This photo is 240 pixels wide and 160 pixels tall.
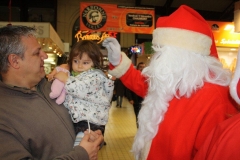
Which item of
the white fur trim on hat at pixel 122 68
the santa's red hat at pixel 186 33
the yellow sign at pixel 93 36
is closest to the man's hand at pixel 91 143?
the white fur trim on hat at pixel 122 68

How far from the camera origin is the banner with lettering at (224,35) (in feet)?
24.6

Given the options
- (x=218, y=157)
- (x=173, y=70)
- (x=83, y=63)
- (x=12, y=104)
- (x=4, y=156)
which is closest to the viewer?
(x=218, y=157)

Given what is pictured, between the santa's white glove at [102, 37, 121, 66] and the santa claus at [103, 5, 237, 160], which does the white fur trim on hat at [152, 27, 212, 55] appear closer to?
the santa claus at [103, 5, 237, 160]

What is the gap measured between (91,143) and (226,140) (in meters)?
0.85

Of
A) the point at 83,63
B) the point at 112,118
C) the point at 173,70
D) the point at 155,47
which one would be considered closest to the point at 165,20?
the point at 155,47

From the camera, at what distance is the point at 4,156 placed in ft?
3.98

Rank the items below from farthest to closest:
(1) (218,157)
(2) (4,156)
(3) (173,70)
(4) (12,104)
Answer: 1. (3) (173,70)
2. (4) (12,104)
3. (2) (4,156)
4. (1) (218,157)

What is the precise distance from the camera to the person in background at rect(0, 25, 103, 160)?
1.36 m

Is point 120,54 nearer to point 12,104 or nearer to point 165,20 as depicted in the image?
point 165,20

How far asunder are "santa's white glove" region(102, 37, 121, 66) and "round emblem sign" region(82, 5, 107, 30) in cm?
614

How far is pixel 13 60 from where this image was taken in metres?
1.51

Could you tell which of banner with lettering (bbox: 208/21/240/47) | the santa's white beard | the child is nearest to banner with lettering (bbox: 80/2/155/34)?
banner with lettering (bbox: 208/21/240/47)

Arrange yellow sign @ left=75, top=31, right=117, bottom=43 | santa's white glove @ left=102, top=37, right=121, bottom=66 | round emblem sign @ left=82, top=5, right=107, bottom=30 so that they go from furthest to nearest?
1. yellow sign @ left=75, top=31, right=117, bottom=43
2. round emblem sign @ left=82, top=5, right=107, bottom=30
3. santa's white glove @ left=102, top=37, right=121, bottom=66

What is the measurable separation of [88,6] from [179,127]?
7338mm
